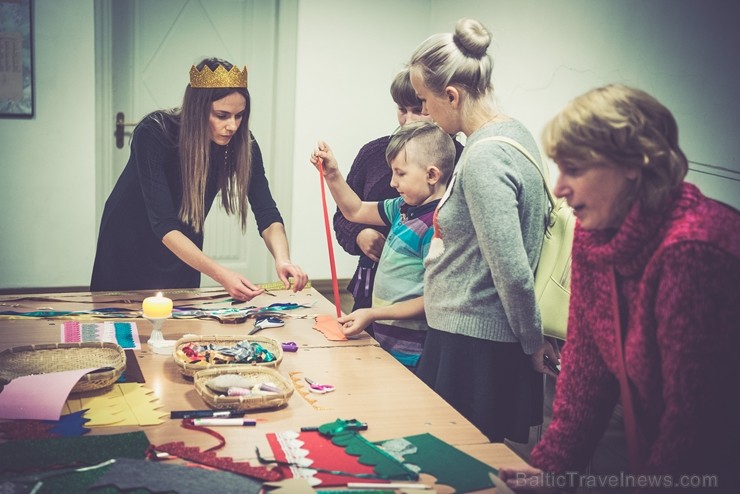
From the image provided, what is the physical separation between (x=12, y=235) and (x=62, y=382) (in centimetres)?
351

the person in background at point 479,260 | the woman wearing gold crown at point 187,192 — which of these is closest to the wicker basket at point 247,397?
the person in background at point 479,260

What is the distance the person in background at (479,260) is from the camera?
73.2 inches

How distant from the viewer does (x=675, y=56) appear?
10.2 feet

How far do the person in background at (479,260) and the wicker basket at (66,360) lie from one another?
81 cm

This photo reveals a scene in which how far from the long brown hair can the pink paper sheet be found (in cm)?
98

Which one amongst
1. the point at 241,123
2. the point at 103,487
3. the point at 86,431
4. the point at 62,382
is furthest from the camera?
the point at 241,123

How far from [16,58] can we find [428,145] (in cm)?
331

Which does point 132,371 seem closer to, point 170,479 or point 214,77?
point 170,479

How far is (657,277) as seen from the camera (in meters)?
1.17

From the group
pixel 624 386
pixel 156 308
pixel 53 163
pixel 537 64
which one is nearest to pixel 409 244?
pixel 156 308

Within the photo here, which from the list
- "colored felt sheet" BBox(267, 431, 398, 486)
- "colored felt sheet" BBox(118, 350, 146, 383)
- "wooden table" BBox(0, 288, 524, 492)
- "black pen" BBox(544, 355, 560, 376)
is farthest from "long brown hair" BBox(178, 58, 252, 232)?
"colored felt sheet" BBox(267, 431, 398, 486)

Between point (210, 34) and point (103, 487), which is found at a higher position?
point (210, 34)

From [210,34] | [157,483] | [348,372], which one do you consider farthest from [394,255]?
[210,34]

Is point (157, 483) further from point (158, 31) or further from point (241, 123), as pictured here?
point (158, 31)
